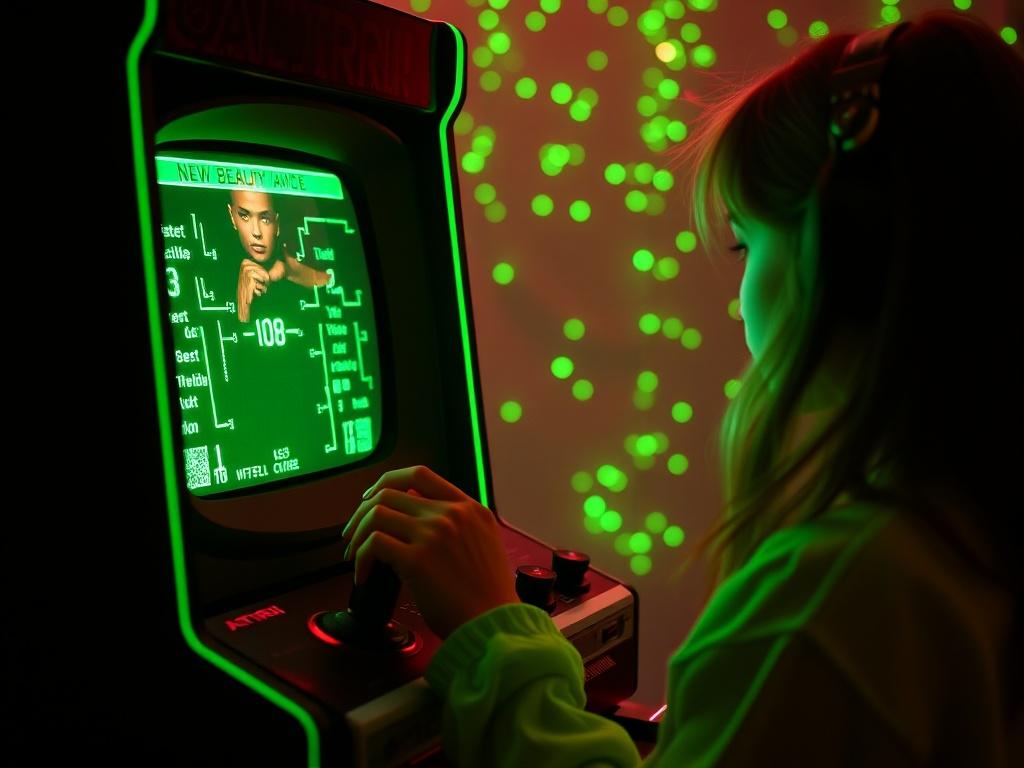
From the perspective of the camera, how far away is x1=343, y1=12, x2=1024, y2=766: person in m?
0.51

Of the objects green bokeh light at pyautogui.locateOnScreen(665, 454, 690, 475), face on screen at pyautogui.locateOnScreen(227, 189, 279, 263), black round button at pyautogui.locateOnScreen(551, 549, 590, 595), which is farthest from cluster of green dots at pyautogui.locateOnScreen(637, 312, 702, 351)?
face on screen at pyautogui.locateOnScreen(227, 189, 279, 263)

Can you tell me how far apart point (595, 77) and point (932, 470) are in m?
1.33

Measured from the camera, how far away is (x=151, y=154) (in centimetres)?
65

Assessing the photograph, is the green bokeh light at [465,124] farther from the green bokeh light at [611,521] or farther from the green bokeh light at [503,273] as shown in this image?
the green bokeh light at [611,521]

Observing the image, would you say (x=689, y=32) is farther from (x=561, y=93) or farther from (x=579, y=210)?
(x=579, y=210)

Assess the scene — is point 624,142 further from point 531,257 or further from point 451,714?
point 451,714

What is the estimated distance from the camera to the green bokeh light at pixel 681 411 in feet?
6.10

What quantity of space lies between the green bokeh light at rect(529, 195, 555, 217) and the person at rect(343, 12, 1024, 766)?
1.04m

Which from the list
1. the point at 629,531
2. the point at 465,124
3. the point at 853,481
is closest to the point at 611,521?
the point at 629,531

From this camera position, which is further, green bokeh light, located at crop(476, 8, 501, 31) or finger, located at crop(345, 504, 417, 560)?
green bokeh light, located at crop(476, 8, 501, 31)

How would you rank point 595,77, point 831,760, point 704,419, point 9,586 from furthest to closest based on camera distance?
point 704,419 < point 595,77 < point 9,586 < point 831,760

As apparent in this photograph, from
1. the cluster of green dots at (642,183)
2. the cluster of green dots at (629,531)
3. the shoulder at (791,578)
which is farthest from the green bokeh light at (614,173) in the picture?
the shoulder at (791,578)

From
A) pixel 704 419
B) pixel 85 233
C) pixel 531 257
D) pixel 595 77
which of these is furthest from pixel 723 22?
pixel 85 233

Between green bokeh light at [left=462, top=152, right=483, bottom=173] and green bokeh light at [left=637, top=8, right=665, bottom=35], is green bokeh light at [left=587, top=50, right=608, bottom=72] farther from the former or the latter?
green bokeh light at [left=462, top=152, right=483, bottom=173]
